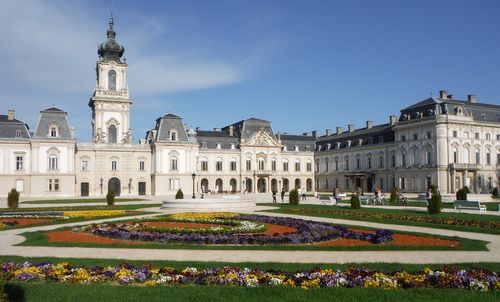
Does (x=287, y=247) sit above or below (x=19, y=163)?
below

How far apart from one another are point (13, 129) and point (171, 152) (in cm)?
1909

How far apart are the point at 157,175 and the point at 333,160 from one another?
3259 centimetres

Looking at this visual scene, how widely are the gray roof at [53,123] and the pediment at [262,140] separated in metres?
28.5

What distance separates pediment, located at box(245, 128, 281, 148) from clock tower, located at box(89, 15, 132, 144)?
21335mm

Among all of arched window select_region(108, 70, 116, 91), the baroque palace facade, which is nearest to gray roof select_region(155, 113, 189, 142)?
the baroque palace facade

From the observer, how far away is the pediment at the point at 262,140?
74.6 m

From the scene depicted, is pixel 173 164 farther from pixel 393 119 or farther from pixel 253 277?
pixel 253 277

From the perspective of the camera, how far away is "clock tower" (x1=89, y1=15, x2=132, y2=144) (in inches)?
2345

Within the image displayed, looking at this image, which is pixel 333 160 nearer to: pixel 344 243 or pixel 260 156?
pixel 260 156

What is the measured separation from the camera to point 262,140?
7531 centimetres

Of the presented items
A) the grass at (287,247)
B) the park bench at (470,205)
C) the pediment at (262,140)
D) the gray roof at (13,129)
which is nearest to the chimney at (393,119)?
the pediment at (262,140)

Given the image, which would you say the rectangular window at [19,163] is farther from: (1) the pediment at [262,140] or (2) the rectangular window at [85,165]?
(1) the pediment at [262,140]

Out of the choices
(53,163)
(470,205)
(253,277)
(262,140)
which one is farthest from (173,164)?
(253,277)

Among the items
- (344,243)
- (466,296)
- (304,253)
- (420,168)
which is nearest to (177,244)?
(304,253)
